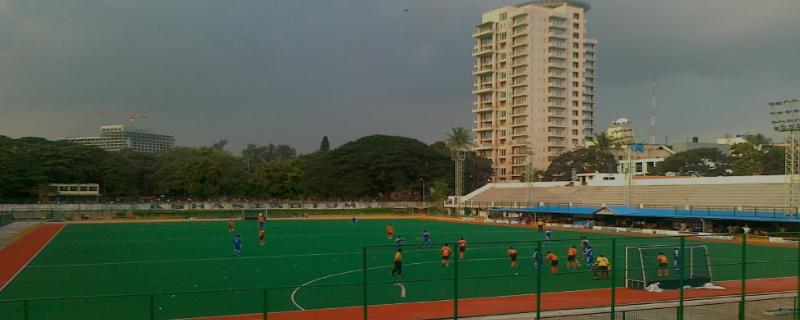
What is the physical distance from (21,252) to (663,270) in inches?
1464

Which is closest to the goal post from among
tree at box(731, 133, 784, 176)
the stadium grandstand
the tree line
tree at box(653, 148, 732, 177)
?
the stadium grandstand

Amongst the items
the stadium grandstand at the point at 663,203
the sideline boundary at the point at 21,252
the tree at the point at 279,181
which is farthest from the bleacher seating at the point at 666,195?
the sideline boundary at the point at 21,252

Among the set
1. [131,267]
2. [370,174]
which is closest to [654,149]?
[370,174]

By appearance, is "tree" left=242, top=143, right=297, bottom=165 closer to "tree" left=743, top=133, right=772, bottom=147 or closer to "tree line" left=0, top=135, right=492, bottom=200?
"tree line" left=0, top=135, right=492, bottom=200

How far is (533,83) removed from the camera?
5153 inches

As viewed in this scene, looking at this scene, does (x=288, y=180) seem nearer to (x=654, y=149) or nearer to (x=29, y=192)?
(x=29, y=192)

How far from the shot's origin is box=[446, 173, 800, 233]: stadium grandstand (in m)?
54.9

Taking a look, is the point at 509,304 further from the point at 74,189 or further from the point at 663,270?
the point at 74,189

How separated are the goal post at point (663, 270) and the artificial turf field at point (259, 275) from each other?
2044 mm

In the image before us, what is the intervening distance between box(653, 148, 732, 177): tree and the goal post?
8546 centimetres

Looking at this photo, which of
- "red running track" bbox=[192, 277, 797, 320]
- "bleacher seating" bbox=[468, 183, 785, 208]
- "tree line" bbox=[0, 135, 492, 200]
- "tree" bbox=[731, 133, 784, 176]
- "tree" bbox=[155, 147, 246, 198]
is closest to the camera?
"red running track" bbox=[192, 277, 797, 320]

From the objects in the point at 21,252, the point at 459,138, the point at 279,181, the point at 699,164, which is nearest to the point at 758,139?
the point at 699,164

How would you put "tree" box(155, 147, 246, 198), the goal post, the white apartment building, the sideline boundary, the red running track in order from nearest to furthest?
the red running track → the goal post → the sideline boundary → "tree" box(155, 147, 246, 198) → the white apartment building

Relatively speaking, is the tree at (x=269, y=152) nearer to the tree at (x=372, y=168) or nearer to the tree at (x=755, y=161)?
the tree at (x=372, y=168)
